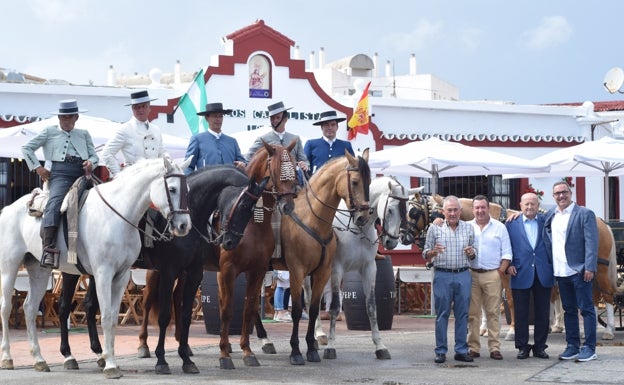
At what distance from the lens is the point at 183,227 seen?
1019 cm

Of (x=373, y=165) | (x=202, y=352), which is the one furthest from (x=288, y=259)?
(x=373, y=165)

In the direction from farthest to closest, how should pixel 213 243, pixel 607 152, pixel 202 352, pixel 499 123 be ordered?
pixel 499 123 < pixel 607 152 < pixel 202 352 < pixel 213 243

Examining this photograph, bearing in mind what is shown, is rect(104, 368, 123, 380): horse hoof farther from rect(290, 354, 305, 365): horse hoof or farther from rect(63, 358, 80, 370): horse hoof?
rect(290, 354, 305, 365): horse hoof

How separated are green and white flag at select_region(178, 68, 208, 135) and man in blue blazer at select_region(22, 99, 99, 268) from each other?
7.60 metres

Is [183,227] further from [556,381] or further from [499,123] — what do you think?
[499,123]

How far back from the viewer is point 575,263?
38.9 feet

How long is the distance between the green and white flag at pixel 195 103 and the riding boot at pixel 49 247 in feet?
27.5

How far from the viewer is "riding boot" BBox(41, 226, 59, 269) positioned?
34.8 feet

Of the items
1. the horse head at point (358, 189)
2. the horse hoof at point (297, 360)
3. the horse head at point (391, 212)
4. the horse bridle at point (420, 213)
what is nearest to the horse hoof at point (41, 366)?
the horse hoof at point (297, 360)

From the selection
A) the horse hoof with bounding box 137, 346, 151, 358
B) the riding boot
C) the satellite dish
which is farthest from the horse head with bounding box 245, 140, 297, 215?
the satellite dish

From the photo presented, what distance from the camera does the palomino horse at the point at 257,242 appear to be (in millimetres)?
11055

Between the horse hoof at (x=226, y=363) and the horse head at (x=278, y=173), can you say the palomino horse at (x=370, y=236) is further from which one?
the horse hoof at (x=226, y=363)

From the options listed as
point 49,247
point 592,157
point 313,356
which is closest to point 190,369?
point 313,356

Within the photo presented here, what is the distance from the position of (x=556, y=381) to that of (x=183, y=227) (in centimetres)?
376
